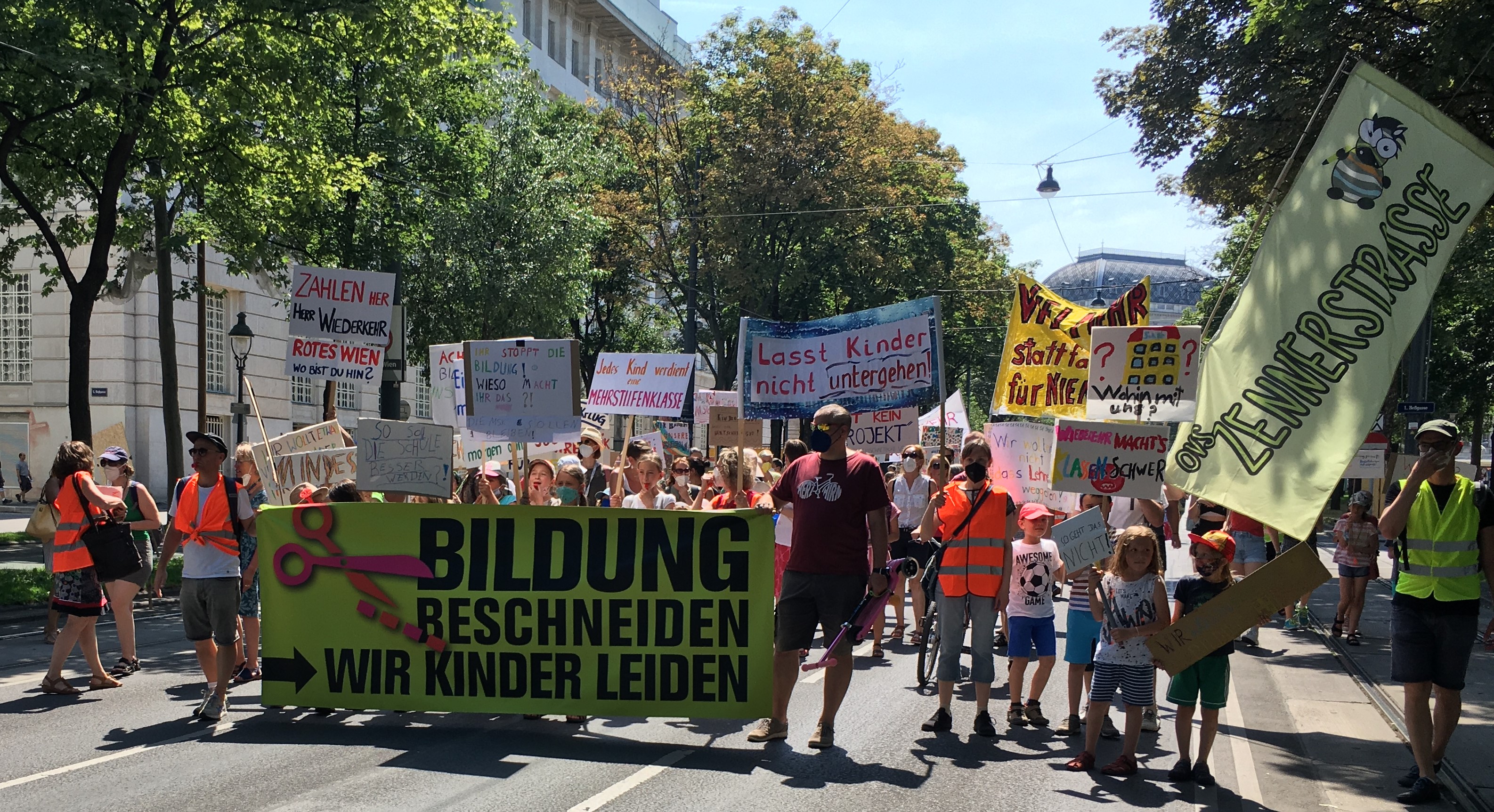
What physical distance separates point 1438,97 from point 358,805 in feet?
39.3

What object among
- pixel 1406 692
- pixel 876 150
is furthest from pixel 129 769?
pixel 876 150

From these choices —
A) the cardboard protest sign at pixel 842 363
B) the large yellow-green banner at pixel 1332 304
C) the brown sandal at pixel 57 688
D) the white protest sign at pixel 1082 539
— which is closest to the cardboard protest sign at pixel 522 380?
the cardboard protest sign at pixel 842 363

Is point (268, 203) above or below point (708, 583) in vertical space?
above

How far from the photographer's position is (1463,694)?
10102 millimetres

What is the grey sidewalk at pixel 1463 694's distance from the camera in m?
7.20

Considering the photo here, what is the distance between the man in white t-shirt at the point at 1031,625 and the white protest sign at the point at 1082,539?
0.21 m

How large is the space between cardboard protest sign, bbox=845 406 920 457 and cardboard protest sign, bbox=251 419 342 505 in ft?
17.2

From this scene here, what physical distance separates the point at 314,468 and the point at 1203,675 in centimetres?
917

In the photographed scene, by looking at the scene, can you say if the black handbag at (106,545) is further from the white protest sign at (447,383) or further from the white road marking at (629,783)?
the white protest sign at (447,383)

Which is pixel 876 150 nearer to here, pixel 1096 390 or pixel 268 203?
pixel 268 203

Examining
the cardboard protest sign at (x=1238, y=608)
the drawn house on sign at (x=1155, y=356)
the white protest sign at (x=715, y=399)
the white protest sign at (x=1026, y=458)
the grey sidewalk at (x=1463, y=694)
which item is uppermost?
the drawn house on sign at (x=1155, y=356)

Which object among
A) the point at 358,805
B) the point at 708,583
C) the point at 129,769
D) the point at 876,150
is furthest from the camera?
the point at 876,150

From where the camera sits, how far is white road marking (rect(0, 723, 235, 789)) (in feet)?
21.6

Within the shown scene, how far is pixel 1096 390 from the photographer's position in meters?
11.8
